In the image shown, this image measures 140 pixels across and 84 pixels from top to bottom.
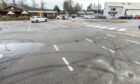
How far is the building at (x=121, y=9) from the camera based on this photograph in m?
97.4

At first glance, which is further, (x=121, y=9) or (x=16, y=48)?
(x=121, y=9)

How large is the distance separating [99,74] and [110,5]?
96.3m

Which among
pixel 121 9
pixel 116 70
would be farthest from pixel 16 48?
pixel 121 9

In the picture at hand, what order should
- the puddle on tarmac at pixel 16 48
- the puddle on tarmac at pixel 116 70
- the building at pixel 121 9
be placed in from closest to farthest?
1. the puddle on tarmac at pixel 116 70
2. the puddle on tarmac at pixel 16 48
3. the building at pixel 121 9

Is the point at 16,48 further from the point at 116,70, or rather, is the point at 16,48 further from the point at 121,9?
the point at 121,9

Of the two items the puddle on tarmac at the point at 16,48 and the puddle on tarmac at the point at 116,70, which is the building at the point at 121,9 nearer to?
the puddle on tarmac at the point at 16,48

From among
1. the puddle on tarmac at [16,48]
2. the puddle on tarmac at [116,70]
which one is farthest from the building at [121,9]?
the puddle on tarmac at [116,70]

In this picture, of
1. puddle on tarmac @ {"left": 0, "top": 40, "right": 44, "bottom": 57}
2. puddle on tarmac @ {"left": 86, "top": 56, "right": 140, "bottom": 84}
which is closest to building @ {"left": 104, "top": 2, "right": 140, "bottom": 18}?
puddle on tarmac @ {"left": 0, "top": 40, "right": 44, "bottom": 57}

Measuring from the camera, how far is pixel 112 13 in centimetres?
9700

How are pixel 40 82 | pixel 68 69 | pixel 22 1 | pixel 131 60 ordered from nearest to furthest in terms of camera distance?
pixel 40 82 < pixel 68 69 < pixel 131 60 < pixel 22 1

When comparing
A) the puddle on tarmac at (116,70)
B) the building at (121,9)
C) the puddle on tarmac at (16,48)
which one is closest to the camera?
the puddle on tarmac at (116,70)

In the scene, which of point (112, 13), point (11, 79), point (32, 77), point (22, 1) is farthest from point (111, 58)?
point (22, 1)

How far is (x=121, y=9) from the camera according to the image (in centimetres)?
9750

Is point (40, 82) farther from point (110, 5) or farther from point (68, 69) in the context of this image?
point (110, 5)
